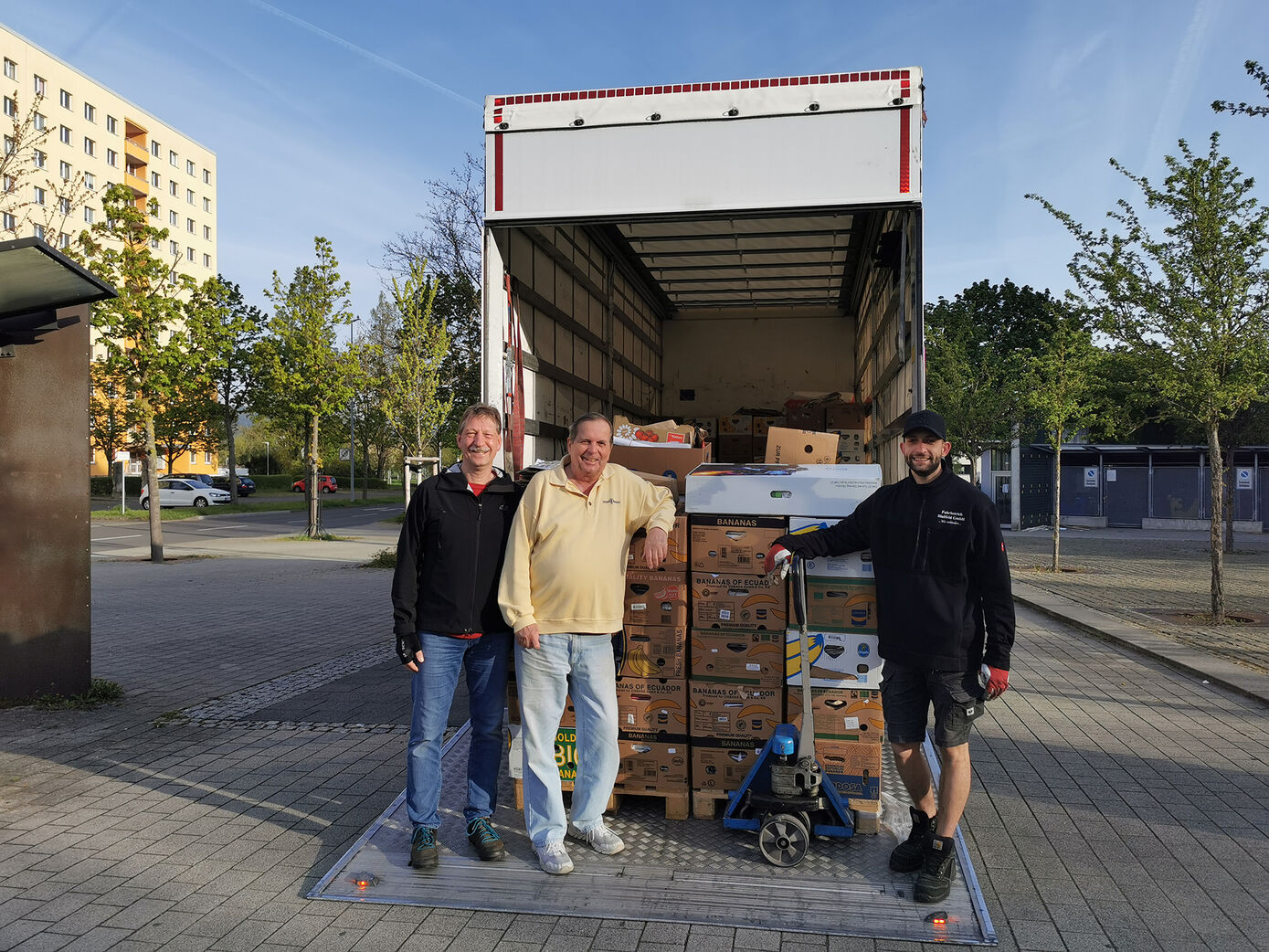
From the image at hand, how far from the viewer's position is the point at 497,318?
5168 mm

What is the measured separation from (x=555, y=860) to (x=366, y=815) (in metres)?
1.24

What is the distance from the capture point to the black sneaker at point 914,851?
373 cm

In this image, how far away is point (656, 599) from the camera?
4.31 metres

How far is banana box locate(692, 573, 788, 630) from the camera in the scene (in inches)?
167

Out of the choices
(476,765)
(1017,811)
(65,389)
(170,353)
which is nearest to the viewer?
(476,765)

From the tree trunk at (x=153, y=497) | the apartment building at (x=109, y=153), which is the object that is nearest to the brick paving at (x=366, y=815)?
the tree trunk at (x=153, y=497)

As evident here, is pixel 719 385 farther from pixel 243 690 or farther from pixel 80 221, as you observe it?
pixel 80 221

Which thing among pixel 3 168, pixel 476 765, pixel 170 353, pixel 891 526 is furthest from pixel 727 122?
pixel 170 353

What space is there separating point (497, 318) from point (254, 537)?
21.5m

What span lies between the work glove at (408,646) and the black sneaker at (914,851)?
85.2 inches

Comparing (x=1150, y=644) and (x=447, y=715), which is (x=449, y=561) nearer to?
(x=447, y=715)

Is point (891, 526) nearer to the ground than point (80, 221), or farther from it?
nearer to the ground

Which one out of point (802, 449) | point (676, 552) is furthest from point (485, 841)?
point (802, 449)

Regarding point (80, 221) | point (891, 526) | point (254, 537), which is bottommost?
point (254, 537)
